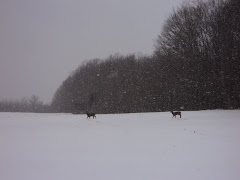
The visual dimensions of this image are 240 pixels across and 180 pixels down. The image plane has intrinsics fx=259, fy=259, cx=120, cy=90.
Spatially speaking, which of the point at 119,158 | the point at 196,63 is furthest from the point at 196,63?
the point at 119,158

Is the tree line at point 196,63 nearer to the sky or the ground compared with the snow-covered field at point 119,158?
nearer to the sky

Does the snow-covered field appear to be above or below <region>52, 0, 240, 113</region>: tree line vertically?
below

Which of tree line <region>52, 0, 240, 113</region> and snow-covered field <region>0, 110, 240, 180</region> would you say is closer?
snow-covered field <region>0, 110, 240, 180</region>

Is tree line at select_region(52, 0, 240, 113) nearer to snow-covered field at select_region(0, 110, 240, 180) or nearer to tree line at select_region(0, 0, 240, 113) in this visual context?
tree line at select_region(0, 0, 240, 113)

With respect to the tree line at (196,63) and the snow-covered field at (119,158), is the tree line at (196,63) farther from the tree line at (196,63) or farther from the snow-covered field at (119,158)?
the snow-covered field at (119,158)

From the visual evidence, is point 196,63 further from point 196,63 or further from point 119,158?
point 119,158

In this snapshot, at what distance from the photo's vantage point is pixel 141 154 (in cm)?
945

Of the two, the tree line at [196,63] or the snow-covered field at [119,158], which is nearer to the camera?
the snow-covered field at [119,158]

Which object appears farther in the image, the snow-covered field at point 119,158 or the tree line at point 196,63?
the tree line at point 196,63

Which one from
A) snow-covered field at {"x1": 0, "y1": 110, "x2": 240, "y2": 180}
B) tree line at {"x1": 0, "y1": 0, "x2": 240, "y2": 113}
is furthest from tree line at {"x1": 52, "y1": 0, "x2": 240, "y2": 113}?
snow-covered field at {"x1": 0, "y1": 110, "x2": 240, "y2": 180}

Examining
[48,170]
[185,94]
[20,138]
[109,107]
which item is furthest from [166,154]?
[109,107]

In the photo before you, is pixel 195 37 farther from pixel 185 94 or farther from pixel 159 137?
pixel 159 137

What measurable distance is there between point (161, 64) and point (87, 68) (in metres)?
47.3

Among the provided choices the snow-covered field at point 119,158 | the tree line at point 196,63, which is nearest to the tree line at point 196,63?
the tree line at point 196,63
